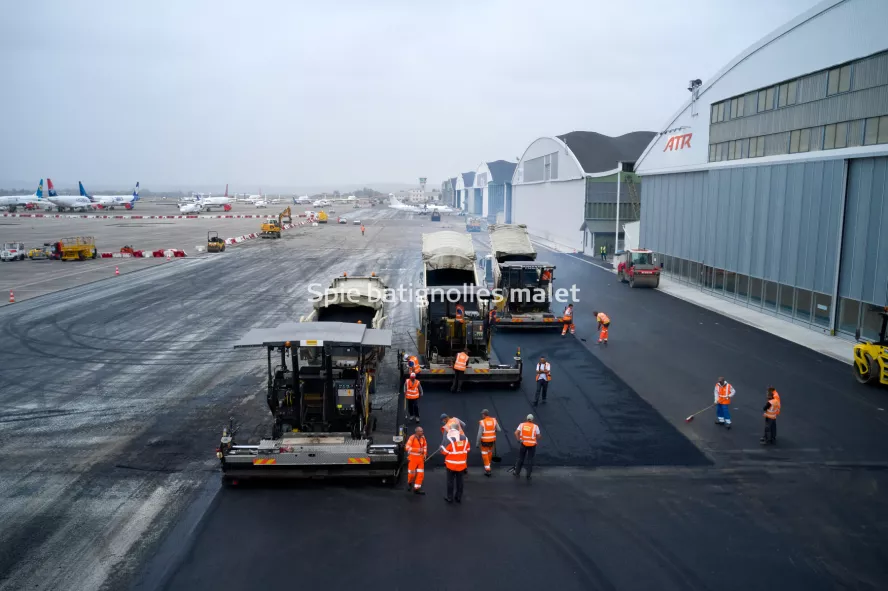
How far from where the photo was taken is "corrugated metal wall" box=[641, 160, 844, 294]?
24.6m

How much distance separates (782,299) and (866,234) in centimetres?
564

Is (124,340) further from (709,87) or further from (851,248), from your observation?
(709,87)

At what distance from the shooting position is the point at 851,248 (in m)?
23.0

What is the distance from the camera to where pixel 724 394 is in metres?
14.7

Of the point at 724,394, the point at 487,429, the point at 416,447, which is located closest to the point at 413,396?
the point at 487,429

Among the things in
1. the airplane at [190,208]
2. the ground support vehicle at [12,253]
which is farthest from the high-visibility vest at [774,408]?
the airplane at [190,208]

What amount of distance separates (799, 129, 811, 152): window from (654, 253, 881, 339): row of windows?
6.04 m

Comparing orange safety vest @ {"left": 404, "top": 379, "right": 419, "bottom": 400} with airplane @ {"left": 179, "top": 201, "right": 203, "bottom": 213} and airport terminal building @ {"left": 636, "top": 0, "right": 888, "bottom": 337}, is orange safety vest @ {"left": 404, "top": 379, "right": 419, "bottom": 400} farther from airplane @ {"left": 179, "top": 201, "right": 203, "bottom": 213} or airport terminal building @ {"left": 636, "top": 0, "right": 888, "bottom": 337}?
airplane @ {"left": 179, "top": 201, "right": 203, "bottom": 213}

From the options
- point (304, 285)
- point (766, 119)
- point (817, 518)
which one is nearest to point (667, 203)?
point (766, 119)

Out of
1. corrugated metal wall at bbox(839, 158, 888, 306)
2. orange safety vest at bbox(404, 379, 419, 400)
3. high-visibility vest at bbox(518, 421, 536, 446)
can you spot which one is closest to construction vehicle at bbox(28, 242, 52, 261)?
orange safety vest at bbox(404, 379, 419, 400)

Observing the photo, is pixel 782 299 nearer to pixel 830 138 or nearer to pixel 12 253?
pixel 830 138

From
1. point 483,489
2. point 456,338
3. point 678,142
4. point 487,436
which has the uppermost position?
point 678,142

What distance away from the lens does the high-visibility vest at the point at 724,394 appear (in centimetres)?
1460

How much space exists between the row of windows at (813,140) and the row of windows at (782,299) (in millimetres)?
5999
